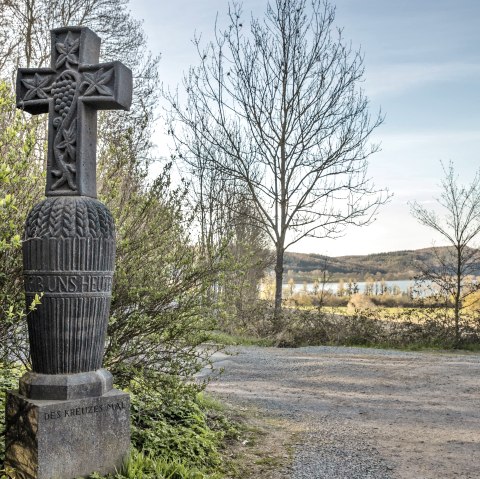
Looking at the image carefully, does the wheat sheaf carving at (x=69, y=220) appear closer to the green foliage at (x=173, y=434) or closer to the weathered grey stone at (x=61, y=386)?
the weathered grey stone at (x=61, y=386)

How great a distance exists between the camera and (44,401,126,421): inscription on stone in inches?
154

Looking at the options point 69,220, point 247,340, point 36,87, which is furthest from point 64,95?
point 247,340

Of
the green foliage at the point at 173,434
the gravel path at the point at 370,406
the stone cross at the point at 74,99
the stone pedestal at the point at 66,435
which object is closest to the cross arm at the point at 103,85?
the stone cross at the point at 74,99

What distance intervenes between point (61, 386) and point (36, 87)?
7.69 feet

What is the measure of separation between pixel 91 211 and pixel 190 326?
5.64 feet

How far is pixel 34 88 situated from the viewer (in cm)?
462

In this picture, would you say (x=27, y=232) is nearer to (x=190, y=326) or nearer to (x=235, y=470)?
(x=190, y=326)

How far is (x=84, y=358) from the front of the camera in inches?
164

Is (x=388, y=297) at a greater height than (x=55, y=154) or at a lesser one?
lesser

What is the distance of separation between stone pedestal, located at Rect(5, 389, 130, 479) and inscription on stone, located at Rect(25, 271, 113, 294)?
0.76 m

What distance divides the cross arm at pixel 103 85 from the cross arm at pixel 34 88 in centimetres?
33

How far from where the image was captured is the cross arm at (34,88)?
4.59m

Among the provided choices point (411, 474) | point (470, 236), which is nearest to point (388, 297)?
point (470, 236)

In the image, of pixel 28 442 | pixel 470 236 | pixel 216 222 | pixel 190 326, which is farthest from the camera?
pixel 216 222
